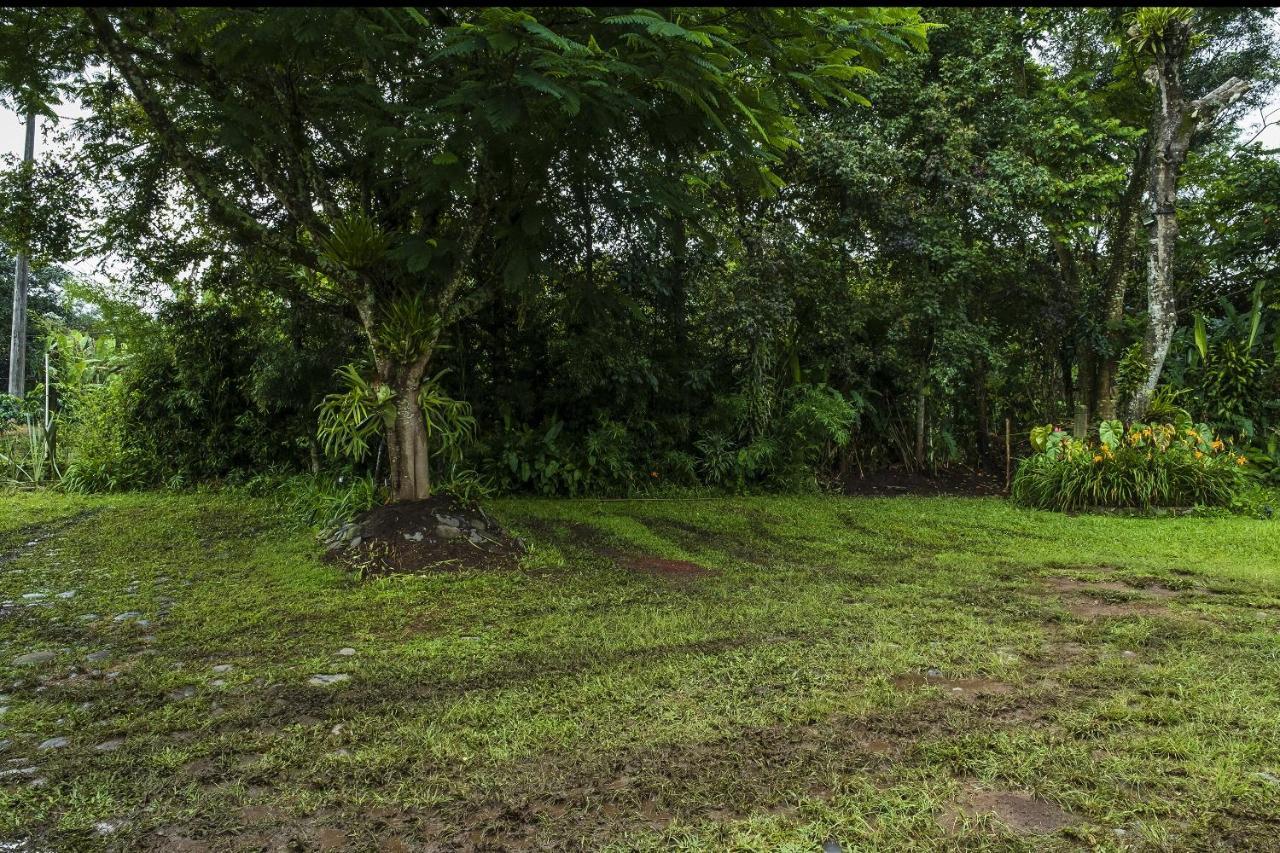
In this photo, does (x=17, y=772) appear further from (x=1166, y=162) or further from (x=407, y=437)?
(x=1166, y=162)

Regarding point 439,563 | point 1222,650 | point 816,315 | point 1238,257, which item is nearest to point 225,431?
point 439,563

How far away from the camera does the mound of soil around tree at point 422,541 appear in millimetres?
4234

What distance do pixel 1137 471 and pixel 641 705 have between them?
6.23 m

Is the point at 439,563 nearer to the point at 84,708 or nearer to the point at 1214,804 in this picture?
the point at 84,708

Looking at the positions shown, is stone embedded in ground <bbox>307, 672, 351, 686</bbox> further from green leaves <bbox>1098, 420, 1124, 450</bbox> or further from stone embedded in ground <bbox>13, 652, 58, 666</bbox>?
green leaves <bbox>1098, 420, 1124, 450</bbox>

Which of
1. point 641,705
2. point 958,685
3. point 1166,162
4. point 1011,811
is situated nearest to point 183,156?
point 641,705

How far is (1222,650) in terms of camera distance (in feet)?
A: 9.36

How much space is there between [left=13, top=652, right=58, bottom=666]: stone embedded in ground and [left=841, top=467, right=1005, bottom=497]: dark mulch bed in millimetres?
7271

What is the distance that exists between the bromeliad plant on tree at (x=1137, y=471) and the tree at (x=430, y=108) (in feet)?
14.5

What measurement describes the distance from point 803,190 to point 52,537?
754 centimetres

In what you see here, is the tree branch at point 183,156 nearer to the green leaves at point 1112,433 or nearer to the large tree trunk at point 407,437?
the large tree trunk at point 407,437

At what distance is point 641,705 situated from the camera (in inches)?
90.7

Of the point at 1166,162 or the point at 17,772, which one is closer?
the point at 17,772

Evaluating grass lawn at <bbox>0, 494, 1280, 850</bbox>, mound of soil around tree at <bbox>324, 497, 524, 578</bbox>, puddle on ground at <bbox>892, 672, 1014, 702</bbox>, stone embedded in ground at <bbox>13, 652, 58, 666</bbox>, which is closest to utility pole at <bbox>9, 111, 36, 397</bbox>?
grass lawn at <bbox>0, 494, 1280, 850</bbox>
